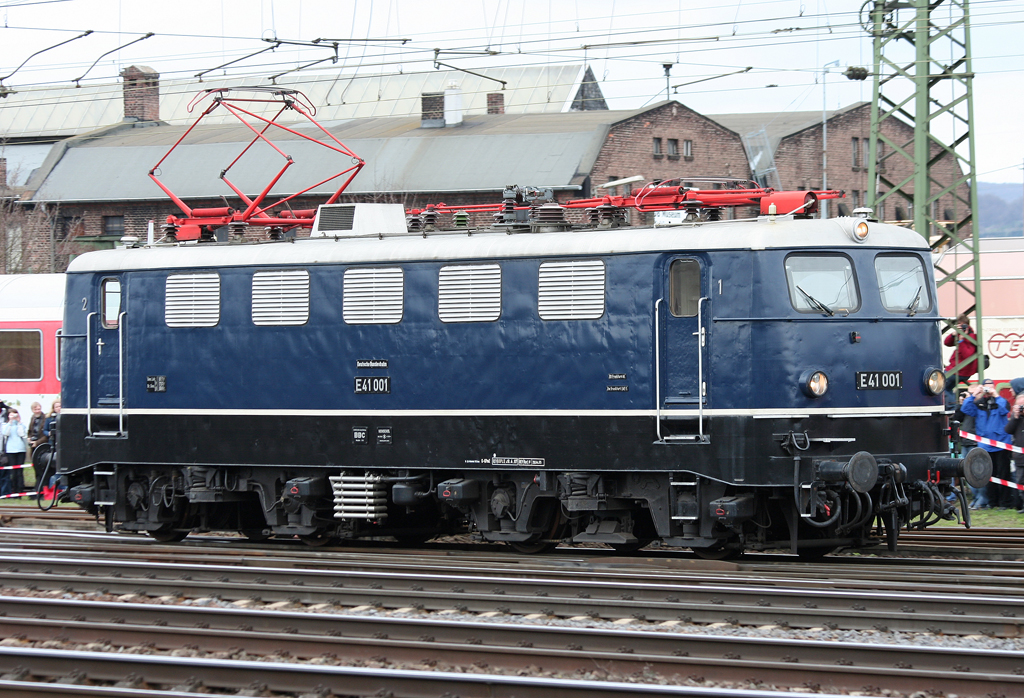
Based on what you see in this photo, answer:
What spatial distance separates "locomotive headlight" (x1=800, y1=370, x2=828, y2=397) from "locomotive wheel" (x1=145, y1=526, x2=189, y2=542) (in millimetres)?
7913

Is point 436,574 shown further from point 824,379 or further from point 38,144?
point 38,144

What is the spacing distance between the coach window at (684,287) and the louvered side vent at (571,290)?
2.41 feet

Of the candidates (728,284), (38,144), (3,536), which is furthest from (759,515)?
(38,144)

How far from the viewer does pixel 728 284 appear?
11.9m

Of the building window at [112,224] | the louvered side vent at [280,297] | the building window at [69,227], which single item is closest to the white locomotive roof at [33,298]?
the louvered side vent at [280,297]

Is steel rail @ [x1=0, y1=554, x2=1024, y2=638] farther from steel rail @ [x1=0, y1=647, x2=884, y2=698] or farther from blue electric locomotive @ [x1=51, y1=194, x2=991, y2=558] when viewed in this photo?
steel rail @ [x1=0, y1=647, x2=884, y2=698]

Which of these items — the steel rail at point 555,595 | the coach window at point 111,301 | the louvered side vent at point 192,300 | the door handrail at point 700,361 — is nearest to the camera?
the steel rail at point 555,595

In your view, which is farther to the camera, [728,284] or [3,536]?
[3,536]

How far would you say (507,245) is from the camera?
1299cm

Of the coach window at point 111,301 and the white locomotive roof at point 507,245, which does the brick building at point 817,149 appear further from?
the coach window at point 111,301

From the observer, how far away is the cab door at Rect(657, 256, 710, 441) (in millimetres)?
12031

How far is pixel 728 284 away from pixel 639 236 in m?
1.06

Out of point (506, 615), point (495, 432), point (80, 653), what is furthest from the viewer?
point (495, 432)

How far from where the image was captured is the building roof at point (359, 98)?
2128 inches
